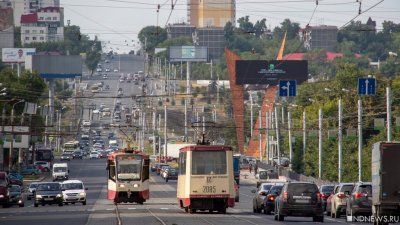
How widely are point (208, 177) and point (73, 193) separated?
19270 mm

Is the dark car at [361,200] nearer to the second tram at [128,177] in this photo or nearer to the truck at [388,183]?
the truck at [388,183]

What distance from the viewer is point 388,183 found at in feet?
142

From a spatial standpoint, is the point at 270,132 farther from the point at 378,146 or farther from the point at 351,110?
the point at 378,146

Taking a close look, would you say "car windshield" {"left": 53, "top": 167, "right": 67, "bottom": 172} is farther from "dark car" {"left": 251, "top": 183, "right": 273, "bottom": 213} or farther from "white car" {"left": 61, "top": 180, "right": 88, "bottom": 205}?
"dark car" {"left": 251, "top": 183, "right": 273, "bottom": 213}

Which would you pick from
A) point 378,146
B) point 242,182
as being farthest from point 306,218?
point 242,182

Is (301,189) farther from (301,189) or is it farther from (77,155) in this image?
(77,155)

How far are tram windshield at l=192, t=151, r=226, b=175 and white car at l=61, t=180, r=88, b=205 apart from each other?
1806cm

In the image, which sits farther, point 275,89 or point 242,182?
point 275,89

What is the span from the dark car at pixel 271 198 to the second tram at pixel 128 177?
1357 cm

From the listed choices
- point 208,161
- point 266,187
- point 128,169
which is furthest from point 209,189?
point 128,169

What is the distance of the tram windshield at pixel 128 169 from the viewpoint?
7406 cm

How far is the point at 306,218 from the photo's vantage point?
5644 cm

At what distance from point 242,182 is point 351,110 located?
17327mm

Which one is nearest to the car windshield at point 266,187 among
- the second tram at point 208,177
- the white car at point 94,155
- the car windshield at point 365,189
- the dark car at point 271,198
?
the dark car at point 271,198
